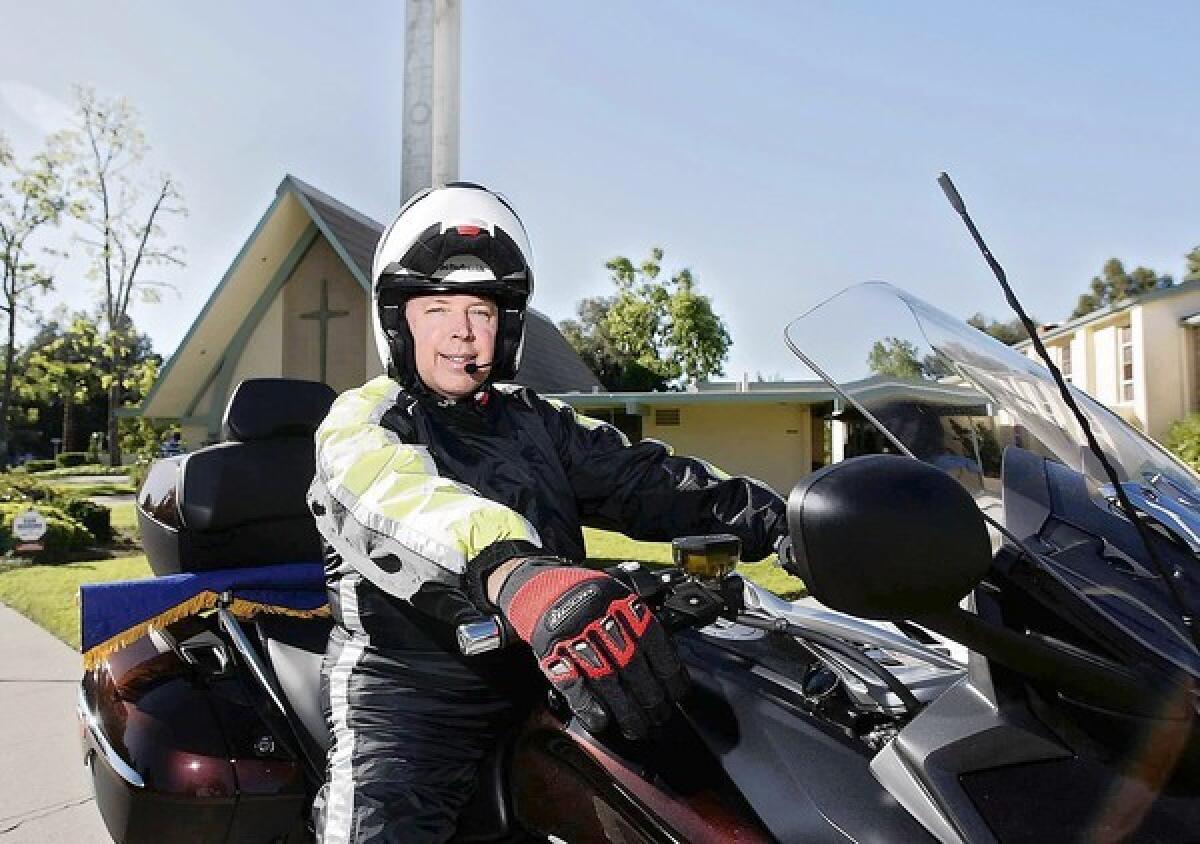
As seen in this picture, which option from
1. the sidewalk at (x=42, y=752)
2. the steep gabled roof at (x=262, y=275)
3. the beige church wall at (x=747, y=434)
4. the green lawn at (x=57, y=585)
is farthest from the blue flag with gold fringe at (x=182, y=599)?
the beige church wall at (x=747, y=434)

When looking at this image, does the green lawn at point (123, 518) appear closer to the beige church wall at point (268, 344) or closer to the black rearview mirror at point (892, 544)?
the beige church wall at point (268, 344)

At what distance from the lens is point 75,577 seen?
1230cm

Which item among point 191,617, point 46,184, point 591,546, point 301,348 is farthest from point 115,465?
point 191,617

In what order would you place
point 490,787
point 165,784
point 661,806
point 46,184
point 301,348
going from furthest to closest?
point 46,184 < point 301,348 < point 165,784 < point 490,787 < point 661,806

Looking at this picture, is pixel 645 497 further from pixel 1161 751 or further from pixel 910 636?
pixel 1161 751

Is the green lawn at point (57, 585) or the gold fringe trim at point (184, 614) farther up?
the gold fringe trim at point (184, 614)

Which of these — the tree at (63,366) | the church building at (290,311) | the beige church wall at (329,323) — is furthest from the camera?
the tree at (63,366)

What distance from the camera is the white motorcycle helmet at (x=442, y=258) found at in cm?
229

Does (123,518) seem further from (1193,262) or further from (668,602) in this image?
(1193,262)

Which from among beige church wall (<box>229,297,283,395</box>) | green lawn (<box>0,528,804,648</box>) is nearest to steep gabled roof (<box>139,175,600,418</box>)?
beige church wall (<box>229,297,283,395</box>)

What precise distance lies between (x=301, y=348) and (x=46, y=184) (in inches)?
892

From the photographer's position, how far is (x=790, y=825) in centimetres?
130

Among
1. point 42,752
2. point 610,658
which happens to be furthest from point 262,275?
point 610,658

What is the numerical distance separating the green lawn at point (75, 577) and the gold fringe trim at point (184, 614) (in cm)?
562
